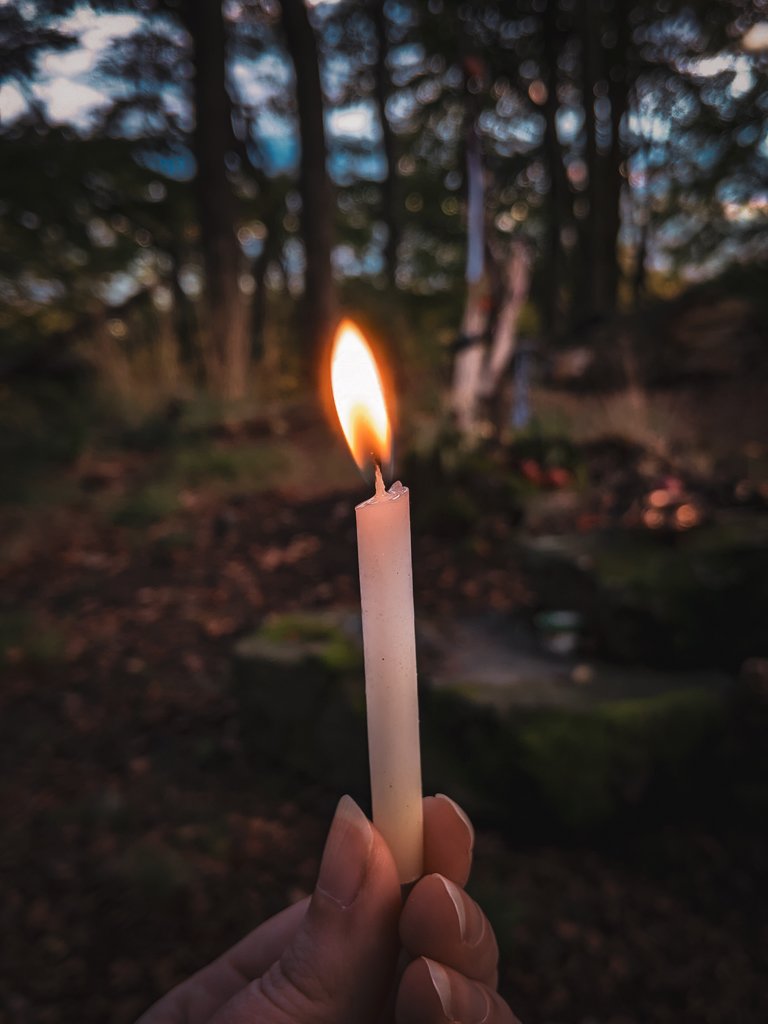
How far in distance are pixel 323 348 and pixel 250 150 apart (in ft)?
19.5

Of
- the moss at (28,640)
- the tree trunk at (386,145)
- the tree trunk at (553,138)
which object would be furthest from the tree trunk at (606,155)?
the moss at (28,640)

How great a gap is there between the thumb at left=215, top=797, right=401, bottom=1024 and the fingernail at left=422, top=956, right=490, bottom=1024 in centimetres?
9

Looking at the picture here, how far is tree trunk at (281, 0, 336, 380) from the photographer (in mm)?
7695

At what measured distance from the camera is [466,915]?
841mm

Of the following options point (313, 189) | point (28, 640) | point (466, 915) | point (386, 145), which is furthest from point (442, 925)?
point (386, 145)

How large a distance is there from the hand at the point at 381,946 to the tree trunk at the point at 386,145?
12565 millimetres

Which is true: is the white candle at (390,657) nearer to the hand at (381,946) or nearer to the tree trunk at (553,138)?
the hand at (381,946)

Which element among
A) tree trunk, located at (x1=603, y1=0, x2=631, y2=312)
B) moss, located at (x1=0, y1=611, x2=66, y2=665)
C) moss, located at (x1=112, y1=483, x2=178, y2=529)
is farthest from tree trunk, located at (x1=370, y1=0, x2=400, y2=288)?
moss, located at (x1=0, y1=611, x2=66, y2=665)

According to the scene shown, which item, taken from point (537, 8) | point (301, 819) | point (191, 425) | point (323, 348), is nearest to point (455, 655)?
point (301, 819)

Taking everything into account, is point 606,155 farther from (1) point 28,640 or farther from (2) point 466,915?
(2) point 466,915

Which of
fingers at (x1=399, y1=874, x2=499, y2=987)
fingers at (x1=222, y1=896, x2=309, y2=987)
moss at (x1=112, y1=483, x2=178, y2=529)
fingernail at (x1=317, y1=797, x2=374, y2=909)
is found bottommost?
fingers at (x1=222, y1=896, x2=309, y2=987)

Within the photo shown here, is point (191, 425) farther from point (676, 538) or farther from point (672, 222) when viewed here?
point (672, 222)

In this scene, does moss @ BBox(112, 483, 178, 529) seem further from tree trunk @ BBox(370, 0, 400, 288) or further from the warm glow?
tree trunk @ BBox(370, 0, 400, 288)

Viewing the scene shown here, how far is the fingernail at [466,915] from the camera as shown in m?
0.82
